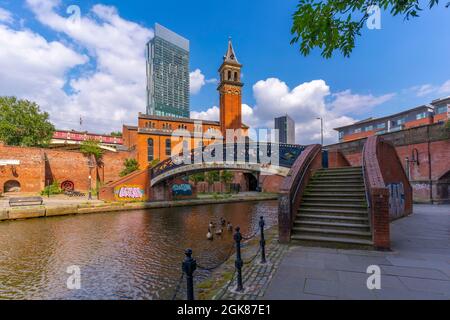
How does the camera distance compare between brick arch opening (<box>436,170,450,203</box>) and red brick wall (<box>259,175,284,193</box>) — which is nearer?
brick arch opening (<box>436,170,450,203</box>)

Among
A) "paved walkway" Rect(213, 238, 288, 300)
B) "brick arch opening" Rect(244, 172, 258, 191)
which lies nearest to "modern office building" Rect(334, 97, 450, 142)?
"brick arch opening" Rect(244, 172, 258, 191)

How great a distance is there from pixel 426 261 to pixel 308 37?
5285mm

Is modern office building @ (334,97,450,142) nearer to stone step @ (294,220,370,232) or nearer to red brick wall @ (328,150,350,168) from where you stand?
red brick wall @ (328,150,350,168)

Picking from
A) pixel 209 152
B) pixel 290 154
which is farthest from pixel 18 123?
pixel 290 154

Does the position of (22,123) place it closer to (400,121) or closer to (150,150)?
(150,150)

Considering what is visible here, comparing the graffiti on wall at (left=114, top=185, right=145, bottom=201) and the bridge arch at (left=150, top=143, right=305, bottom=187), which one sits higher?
the bridge arch at (left=150, top=143, right=305, bottom=187)

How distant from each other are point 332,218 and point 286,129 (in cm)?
11066

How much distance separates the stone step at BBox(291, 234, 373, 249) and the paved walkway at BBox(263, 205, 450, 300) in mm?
281

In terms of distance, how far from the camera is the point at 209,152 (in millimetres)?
21172

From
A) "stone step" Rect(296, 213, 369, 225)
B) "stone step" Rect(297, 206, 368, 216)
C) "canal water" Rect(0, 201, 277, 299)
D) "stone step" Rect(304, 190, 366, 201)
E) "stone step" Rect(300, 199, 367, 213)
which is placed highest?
"stone step" Rect(304, 190, 366, 201)

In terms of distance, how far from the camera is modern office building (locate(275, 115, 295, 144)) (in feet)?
354

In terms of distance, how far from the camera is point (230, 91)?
45812 mm

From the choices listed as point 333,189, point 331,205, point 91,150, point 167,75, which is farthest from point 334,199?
point 167,75
